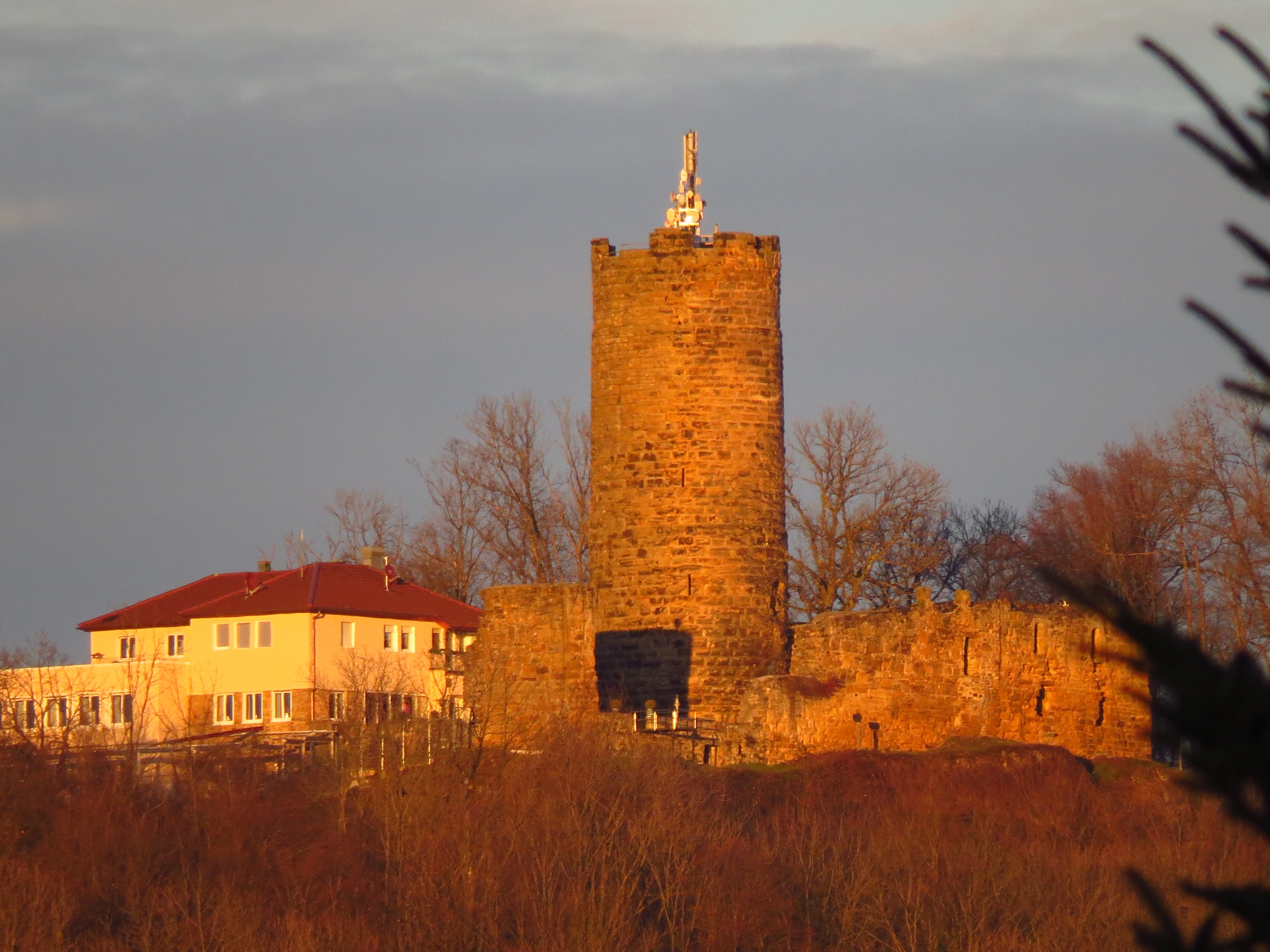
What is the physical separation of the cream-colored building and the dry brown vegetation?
7.27 m

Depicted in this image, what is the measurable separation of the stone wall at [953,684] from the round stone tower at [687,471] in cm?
289

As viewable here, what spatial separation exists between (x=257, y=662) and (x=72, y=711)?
369 cm

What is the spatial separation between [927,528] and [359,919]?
22875 mm

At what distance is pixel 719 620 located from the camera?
30000 millimetres

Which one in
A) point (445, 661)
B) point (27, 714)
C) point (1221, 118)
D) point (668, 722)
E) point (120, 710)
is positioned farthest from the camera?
point (445, 661)

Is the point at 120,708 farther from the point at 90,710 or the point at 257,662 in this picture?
the point at 257,662

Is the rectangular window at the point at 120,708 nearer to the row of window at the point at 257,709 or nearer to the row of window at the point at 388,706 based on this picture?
the row of window at the point at 257,709

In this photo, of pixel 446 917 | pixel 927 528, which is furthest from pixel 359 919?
pixel 927 528

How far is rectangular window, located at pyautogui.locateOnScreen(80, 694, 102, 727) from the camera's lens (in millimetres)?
34969

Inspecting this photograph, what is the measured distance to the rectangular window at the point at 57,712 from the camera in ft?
113

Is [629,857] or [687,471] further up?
[687,471]

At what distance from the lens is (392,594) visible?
132ft

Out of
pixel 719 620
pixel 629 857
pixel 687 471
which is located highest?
pixel 687 471

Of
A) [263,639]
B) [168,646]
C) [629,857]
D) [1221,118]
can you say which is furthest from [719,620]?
[1221,118]
